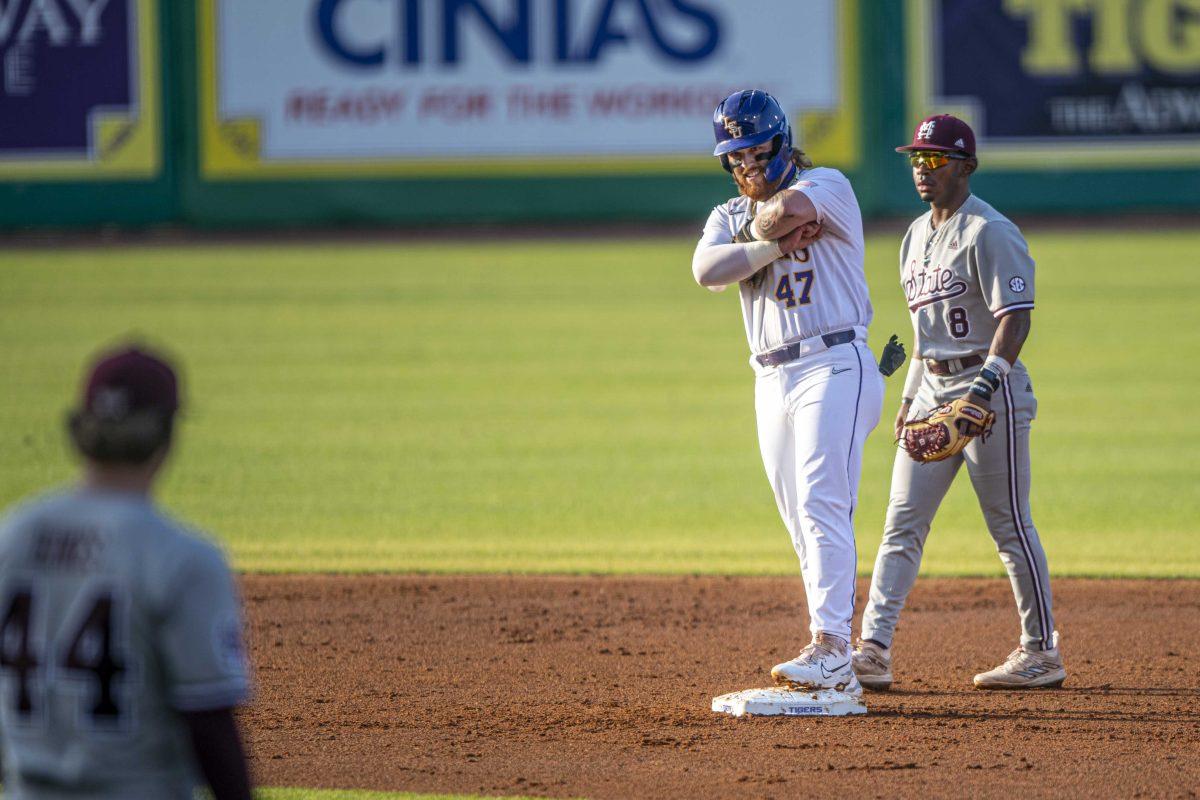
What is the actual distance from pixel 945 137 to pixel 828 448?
1.12 metres

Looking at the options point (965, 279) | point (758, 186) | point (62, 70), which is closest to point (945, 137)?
point (965, 279)

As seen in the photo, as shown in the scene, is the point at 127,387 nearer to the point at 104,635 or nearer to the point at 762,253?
the point at 104,635

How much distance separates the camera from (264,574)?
7805mm

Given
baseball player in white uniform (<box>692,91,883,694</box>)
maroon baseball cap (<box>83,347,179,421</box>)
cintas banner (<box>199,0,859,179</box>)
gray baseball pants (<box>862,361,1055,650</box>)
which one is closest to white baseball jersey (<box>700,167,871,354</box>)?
baseball player in white uniform (<box>692,91,883,694</box>)

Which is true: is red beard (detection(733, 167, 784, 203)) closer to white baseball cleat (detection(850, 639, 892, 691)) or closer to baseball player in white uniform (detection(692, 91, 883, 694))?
baseball player in white uniform (detection(692, 91, 883, 694))

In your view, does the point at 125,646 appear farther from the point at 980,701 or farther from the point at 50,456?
the point at 50,456

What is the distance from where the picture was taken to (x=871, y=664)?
5.51 meters

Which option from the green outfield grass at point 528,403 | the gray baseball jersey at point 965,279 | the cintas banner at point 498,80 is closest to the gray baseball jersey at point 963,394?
the gray baseball jersey at point 965,279

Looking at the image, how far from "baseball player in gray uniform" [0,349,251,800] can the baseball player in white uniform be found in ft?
9.20

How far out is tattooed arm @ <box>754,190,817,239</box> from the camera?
4949 millimetres

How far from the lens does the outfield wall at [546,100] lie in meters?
22.5

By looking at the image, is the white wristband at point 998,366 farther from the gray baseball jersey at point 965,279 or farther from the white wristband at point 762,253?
the white wristband at point 762,253

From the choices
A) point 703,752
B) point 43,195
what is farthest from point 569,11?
point 703,752

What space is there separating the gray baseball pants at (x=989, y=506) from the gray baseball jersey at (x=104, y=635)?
11.1 feet
